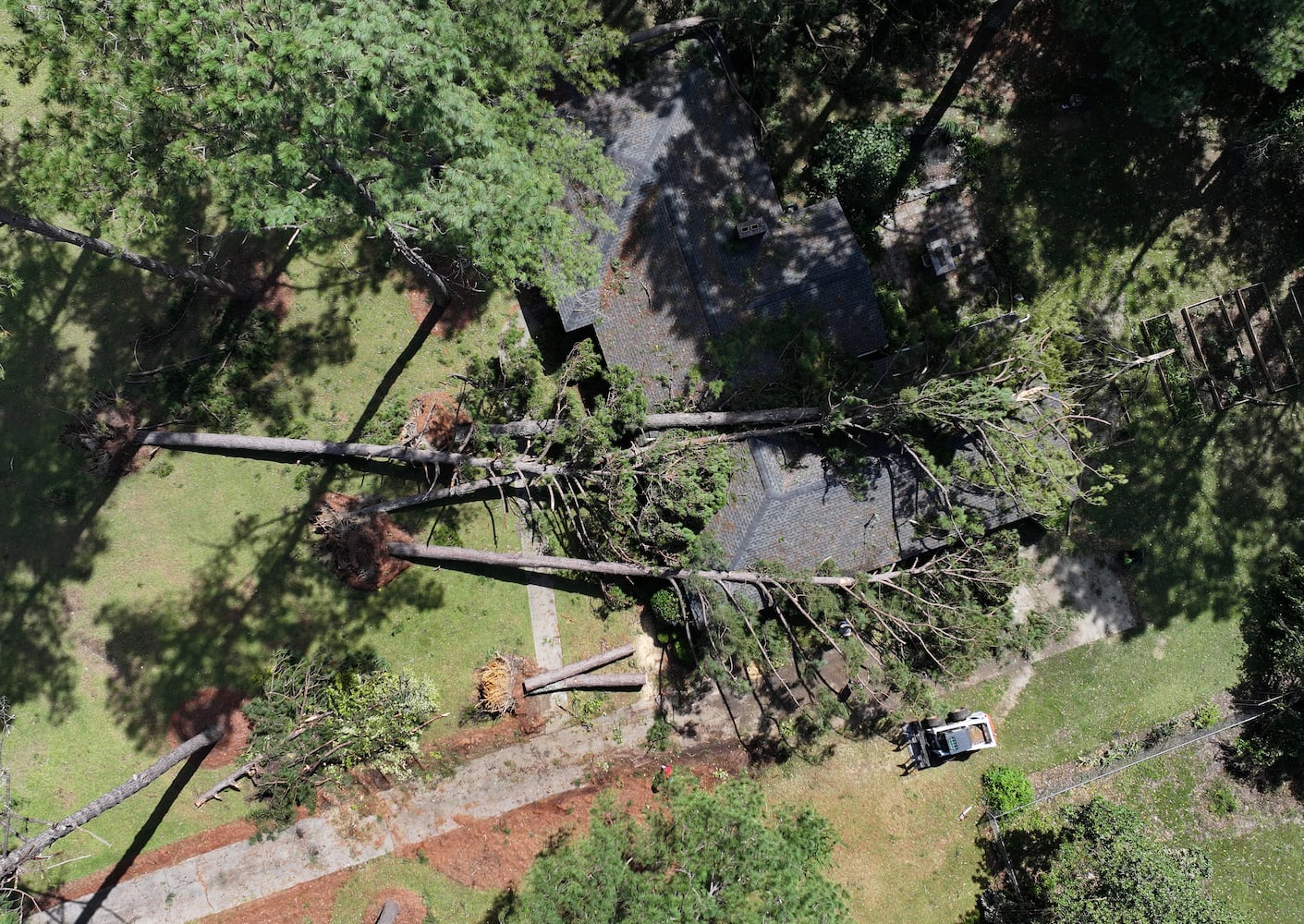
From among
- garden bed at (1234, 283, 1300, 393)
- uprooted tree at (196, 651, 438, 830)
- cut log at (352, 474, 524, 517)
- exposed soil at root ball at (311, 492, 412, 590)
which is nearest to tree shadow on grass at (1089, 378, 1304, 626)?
garden bed at (1234, 283, 1300, 393)

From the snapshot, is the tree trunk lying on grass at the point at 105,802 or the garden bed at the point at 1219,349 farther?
the garden bed at the point at 1219,349

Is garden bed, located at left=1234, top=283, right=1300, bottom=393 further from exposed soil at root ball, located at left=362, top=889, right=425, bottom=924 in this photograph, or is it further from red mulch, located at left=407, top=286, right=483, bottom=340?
exposed soil at root ball, located at left=362, top=889, right=425, bottom=924

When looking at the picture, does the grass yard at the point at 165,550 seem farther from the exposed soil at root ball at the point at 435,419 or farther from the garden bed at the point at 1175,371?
the garden bed at the point at 1175,371

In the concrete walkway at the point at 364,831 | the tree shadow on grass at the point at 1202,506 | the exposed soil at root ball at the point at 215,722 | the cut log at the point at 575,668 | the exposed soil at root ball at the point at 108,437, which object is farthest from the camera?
the tree shadow on grass at the point at 1202,506

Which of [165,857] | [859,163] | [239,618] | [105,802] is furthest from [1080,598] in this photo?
[165,857]

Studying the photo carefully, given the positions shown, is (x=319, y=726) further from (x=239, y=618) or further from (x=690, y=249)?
(x=690, y=249)

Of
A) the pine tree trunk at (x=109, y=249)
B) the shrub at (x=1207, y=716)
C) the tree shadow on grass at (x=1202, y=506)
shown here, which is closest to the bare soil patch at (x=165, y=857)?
the pine tree trunk at (x=109, y=249)

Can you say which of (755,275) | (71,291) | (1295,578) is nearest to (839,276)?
(755,275)

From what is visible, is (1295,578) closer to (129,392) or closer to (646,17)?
(646,17)
